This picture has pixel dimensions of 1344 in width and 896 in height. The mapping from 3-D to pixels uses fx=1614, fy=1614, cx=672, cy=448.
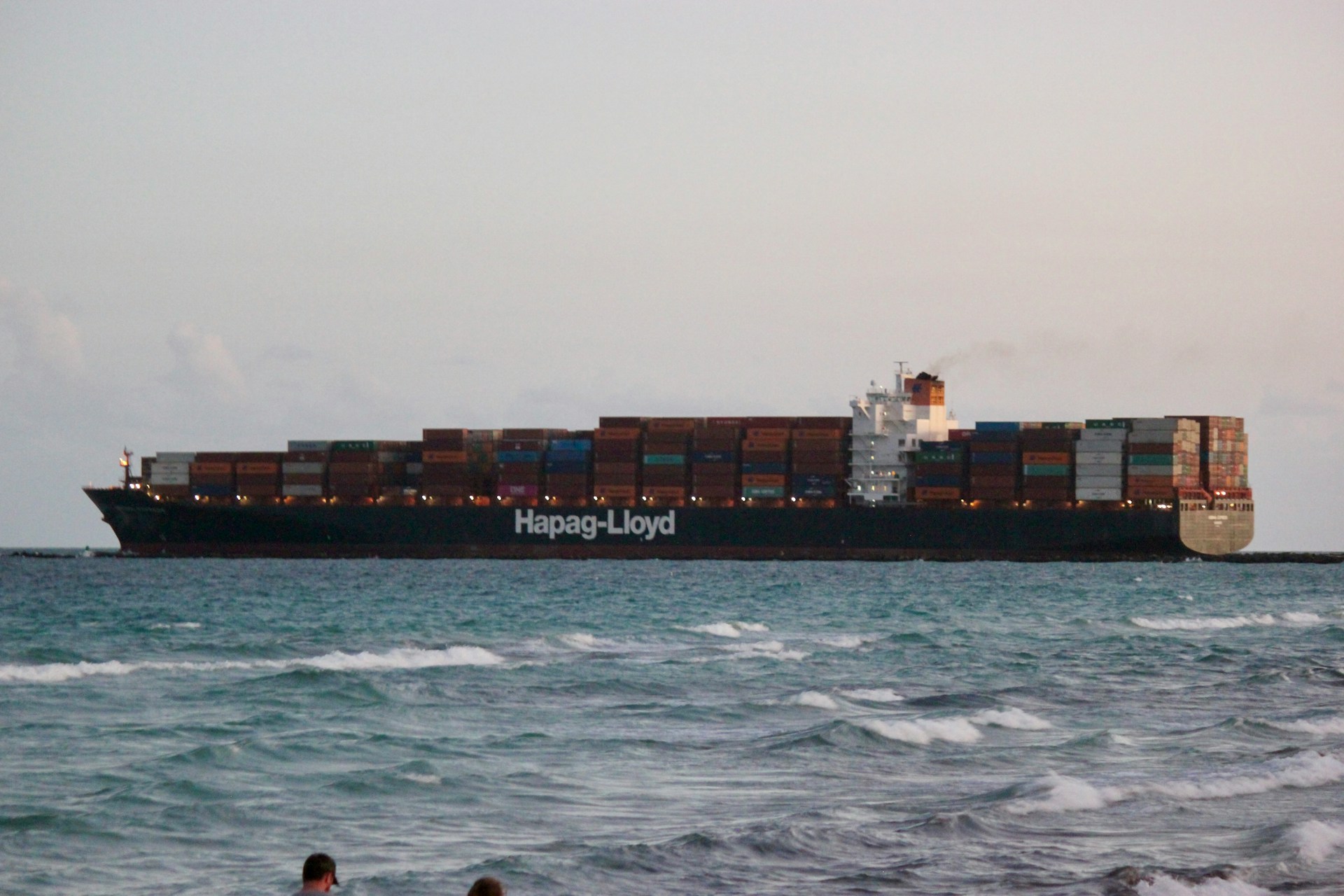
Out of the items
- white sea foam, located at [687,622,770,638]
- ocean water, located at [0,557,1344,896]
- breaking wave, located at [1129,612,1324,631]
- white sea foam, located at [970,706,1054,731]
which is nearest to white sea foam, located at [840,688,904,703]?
ocean water, located at [0,557,1344,896]

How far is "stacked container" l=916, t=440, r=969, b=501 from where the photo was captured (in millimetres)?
96938

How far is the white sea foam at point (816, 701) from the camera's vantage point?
24859mm

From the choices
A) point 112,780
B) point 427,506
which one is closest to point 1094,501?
point 427,506

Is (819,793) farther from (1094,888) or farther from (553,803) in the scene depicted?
(1094,888)

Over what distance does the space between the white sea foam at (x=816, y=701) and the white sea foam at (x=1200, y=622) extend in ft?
68.2

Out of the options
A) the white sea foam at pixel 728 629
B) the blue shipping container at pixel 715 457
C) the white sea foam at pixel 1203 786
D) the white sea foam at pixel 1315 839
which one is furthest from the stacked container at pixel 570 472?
the white sea foam at pixel 1315 839

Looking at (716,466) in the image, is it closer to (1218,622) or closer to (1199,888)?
(1218,622)

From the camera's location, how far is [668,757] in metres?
19.8

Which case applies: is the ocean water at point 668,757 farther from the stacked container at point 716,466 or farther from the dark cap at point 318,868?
the stacked container at point 716,466

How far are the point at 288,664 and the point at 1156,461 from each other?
7286cm

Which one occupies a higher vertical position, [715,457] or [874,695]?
[715,457]

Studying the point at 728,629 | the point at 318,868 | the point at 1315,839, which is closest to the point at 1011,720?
the point at 1315,839

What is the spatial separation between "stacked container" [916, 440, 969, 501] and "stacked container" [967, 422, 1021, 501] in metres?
0.57

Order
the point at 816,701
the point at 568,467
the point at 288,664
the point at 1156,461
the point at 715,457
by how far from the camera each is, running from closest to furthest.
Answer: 1. the point at 816,701
2. the point at 288,664
3. the point at 1156,461
4. the point at 715,457
5. the point at 568,467
